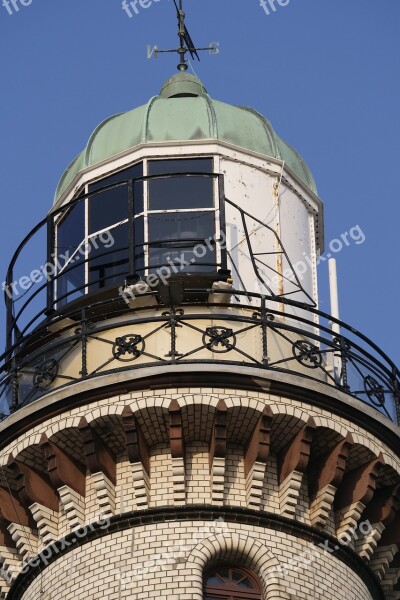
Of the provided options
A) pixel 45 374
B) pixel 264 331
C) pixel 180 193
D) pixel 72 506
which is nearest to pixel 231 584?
pixel 72 506

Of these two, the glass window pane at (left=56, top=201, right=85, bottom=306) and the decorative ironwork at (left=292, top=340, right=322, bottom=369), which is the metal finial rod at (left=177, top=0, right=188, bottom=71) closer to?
the glass window pane at (left=56, top=201, right=85, bottom=306)

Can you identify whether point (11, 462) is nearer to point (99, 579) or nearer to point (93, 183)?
point (99, 579)

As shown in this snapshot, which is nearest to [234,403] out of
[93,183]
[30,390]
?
[30,390]

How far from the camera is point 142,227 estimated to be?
3662cm

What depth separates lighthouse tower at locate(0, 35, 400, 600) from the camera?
32.7m

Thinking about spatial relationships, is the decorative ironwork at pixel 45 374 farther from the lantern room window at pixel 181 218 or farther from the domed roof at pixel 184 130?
the domed roof at pixel 184 130

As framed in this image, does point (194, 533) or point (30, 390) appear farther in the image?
point (30, 390)

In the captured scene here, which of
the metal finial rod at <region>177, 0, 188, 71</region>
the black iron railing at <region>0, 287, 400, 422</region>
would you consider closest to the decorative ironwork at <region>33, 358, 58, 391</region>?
the black iron railing at <region>0, 287, 400, 422</region>

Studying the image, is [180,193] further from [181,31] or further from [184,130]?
[181,31]

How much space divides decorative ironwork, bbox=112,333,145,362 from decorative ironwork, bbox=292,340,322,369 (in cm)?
242

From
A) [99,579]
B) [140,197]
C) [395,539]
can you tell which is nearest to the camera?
[99,579]

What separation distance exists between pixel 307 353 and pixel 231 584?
3.94 metres

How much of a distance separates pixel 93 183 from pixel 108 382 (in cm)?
591

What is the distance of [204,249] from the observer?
36.3m
